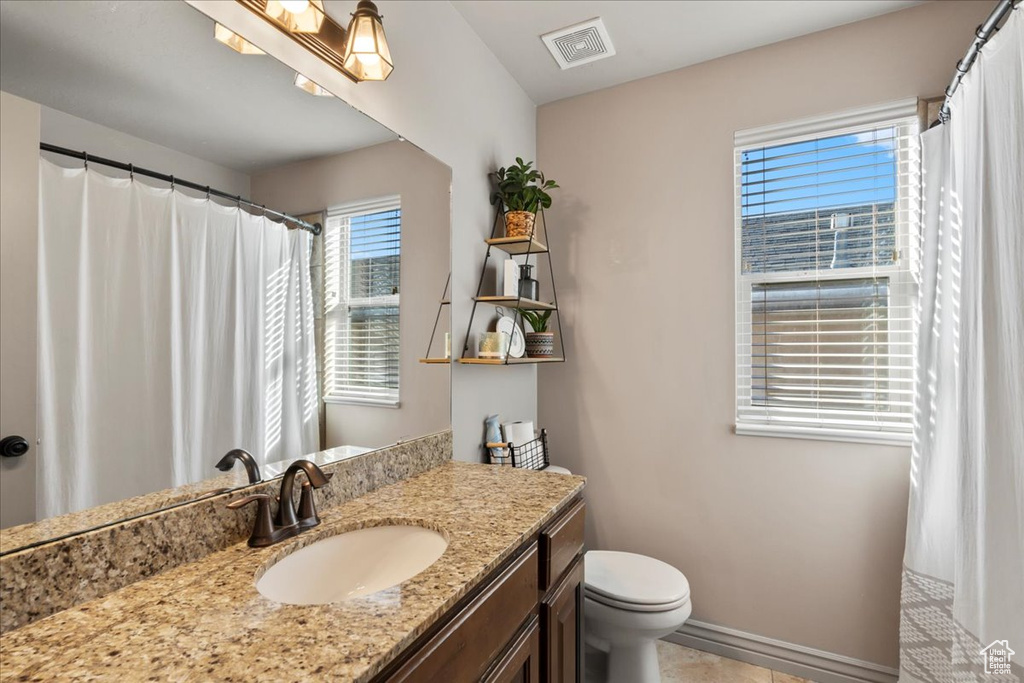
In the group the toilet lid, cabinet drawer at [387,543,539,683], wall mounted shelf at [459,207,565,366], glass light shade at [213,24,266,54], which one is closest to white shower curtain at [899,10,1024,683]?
the toilet lid

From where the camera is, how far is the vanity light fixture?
3.65 feet

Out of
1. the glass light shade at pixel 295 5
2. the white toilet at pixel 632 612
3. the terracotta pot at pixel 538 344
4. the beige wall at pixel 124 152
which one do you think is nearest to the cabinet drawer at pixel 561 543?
the white toilet at pixel 632 612

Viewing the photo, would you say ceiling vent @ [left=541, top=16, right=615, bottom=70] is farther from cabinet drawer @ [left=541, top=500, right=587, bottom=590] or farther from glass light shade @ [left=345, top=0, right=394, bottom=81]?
cabinet drawer @ [left=541, top=500, right=587, bottom=590]

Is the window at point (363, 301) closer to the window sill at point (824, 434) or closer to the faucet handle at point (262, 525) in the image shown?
the faucet handle at point (262, 525)

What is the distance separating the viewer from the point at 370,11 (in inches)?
46.6

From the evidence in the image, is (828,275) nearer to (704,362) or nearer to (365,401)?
(704,362)

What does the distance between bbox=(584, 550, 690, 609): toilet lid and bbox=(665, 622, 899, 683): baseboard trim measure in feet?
1.58

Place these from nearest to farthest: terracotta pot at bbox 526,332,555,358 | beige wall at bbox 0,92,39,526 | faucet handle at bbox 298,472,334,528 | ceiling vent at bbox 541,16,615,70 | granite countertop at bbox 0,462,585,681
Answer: granite countertop at bbox 0,462,585,681 → beige wall at bbox 0,92,39,526 → faucet handle at bbox 298,472,334,528 → ceiling vent at bbox 541,16,615,70 → terracotta pot at bbox 526,332,555,358

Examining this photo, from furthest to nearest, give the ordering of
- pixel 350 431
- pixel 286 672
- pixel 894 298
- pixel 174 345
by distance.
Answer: pixel 894 298, pixel 350 431, pixel 174 345, pixel 286 672

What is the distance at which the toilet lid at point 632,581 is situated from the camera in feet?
5.50

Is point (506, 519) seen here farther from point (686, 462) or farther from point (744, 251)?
point (744, 251)

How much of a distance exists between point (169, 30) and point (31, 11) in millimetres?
220

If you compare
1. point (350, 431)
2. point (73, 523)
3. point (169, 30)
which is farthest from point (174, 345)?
point (169, 30)

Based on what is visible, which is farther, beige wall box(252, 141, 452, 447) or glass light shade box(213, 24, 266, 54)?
beige wall box(252, 141, 452, 447)
